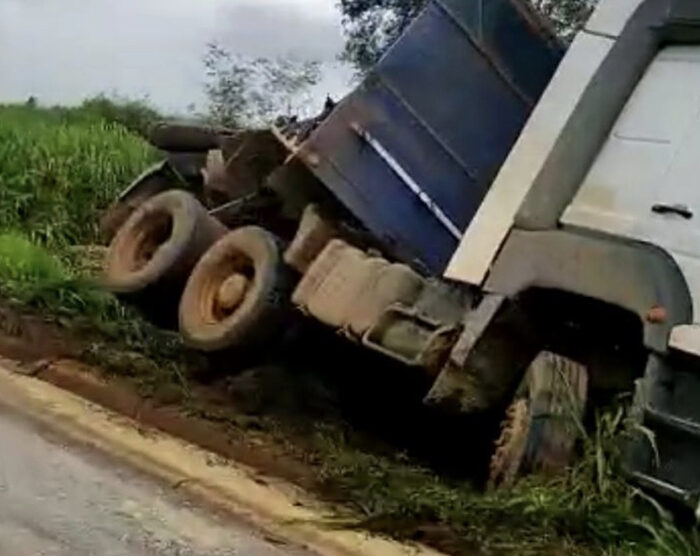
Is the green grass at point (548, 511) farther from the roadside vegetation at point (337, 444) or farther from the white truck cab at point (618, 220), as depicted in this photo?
the white truck cab at point (618, 220)

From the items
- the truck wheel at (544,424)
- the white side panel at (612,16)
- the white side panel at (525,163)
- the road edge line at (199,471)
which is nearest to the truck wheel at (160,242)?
the road edge line at (199,471)

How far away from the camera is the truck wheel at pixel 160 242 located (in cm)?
939

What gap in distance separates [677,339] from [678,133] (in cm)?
101

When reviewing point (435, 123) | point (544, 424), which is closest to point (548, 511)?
point (544, 424)

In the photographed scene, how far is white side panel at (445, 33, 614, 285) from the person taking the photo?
7.42 meters

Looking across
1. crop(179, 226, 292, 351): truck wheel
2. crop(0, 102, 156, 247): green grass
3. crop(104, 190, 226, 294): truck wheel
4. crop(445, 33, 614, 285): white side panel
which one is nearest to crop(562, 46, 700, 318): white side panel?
crop(445, 33, 614, 285): white side panel

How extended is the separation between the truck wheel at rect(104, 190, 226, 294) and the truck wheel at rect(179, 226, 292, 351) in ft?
0.97

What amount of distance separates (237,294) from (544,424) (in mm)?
2393

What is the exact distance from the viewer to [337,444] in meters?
7.60

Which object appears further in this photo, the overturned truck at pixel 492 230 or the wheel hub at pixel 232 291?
the wheel hub at pixel 232 291

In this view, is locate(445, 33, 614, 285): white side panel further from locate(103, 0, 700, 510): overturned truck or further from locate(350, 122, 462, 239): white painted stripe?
locate(350, 122, 462, 239): white painted stripe

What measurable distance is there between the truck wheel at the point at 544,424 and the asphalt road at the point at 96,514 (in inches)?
51.0

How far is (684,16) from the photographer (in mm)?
7293

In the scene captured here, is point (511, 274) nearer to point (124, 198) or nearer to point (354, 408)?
point (354, 408)
